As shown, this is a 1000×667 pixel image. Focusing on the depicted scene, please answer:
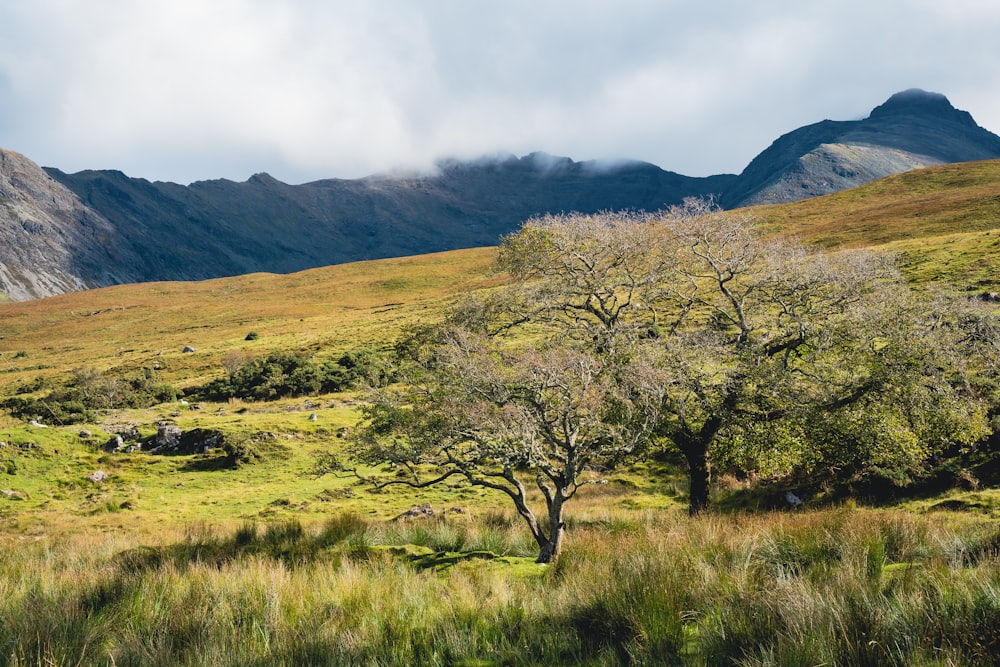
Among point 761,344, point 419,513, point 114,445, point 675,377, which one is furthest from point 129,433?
point 761,344

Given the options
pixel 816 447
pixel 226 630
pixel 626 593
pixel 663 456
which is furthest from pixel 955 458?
pixel 226 630

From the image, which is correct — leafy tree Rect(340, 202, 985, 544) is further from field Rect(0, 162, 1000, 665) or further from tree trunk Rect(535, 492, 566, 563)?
field Rect(0, 162, 1000, 665)

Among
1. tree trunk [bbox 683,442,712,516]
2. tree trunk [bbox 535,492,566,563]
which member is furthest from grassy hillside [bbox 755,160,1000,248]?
tree trunk [bbox 535,492,566,563]

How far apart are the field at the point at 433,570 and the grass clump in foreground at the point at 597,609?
27mm

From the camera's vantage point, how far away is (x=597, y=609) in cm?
548

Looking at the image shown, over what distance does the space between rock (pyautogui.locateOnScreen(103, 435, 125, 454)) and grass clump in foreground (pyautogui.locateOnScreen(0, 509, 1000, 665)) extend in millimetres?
24840

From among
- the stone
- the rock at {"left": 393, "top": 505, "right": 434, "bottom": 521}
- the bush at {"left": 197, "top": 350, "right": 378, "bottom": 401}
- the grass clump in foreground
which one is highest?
the grass clump in foreground

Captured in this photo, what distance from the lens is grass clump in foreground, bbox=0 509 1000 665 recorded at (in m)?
4.26

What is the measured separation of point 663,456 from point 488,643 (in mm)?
22454

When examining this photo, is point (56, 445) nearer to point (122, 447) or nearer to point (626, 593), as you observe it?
point (122, 447)

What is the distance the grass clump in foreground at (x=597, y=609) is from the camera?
4.26 meters

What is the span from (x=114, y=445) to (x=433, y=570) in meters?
27.5

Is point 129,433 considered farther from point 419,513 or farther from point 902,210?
point 902,210

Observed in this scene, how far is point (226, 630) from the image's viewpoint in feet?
18.1
